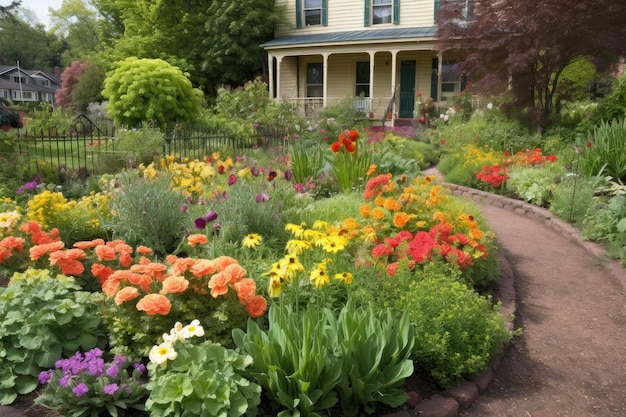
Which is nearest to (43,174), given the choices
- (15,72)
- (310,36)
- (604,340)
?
(604,340)

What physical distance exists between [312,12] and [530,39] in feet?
46.7

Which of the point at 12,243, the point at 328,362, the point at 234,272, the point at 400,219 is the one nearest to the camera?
the point at 328,362

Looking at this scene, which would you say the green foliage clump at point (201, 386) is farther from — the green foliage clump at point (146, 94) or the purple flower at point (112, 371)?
the green foliage clump at point (146, 94)

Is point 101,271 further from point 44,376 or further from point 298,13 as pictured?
point 298,13

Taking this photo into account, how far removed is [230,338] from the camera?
9.75ft

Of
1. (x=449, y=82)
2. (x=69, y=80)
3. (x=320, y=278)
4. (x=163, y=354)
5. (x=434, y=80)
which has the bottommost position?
(x=163, y=354)

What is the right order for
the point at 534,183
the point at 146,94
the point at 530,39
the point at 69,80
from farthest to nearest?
the point at 69,80, the point at 530,39, the point at 146,94, the point at 534,183

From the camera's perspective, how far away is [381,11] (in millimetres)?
21859

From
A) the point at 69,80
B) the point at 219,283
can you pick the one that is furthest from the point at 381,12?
the point at 219,283

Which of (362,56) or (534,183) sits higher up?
(362,56)

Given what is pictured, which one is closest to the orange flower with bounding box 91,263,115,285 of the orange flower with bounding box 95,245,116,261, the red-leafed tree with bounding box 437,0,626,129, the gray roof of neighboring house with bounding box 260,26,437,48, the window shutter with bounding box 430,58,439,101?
the orange flower with bounding box 95,245,116,261

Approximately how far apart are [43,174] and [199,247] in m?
5.46

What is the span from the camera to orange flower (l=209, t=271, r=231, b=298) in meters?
2.76

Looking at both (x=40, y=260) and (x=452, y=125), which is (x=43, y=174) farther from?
(x=452, y=125)
